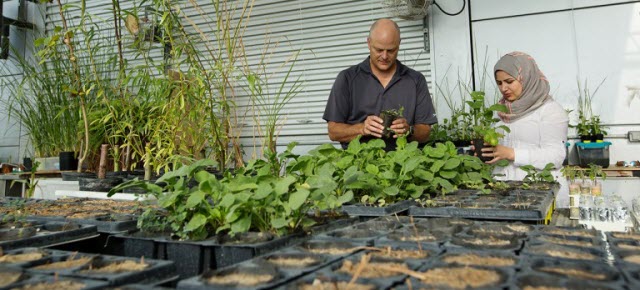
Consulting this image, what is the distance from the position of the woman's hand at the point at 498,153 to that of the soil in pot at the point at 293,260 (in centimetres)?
185

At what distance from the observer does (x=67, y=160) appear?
3.94m

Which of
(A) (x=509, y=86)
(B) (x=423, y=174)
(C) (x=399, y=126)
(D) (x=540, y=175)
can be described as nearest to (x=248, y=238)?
(B) (x=423, y=174)

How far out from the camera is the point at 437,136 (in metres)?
3.66

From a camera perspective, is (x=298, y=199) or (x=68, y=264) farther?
(x=298, y=199)

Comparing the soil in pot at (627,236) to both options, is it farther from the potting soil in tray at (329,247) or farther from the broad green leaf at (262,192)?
the broad green leaf at (262,192)

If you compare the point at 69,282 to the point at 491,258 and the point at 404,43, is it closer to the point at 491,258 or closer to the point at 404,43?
the point at 491,258

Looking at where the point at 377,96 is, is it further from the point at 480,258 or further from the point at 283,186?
the point at 480,258

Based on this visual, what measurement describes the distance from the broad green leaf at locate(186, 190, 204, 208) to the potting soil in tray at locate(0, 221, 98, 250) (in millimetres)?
322

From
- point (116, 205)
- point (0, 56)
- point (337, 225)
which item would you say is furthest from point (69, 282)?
point (0, 56)

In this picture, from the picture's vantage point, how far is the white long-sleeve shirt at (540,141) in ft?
9.05

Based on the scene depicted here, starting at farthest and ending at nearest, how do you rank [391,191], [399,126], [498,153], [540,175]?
[498,153] < [399,126] < [540,175] < [391,191]

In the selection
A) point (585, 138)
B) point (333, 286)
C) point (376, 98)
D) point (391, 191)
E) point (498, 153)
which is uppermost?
point (376, 98)

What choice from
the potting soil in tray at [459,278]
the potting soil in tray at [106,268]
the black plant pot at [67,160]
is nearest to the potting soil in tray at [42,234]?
the potting soil in tray at [106,268]

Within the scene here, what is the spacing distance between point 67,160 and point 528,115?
11.4ft
